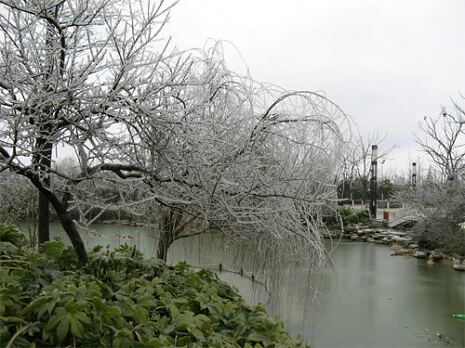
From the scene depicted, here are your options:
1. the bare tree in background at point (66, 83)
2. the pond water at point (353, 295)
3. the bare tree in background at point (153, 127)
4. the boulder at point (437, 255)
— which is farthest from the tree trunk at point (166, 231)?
the boulder at point (437, 255)

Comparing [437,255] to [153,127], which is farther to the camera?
[437,255]

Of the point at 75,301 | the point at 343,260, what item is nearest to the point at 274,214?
the point at 75,301

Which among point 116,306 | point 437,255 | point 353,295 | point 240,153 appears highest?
point 240,153

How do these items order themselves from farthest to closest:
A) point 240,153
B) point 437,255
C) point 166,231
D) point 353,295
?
point 437,255, point 353,295, point 166,231, point 240,153

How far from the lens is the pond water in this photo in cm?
237

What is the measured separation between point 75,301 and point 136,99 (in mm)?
652

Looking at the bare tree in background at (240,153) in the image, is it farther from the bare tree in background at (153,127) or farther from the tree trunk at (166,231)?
the tree trunk at (166,231)

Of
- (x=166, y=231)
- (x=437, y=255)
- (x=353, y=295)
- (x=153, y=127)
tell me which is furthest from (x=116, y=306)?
(x=437, y=255)

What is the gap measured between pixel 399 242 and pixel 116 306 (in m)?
11.1

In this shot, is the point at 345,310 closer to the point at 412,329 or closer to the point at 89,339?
the point at 412,329

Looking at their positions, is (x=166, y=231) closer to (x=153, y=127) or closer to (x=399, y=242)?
(x=153, y=127)

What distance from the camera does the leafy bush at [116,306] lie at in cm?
98

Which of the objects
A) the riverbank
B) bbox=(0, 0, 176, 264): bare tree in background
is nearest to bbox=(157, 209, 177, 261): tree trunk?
bbox=(0, 0, 176, 264): bare tree in background

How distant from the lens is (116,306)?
1.09 metres
